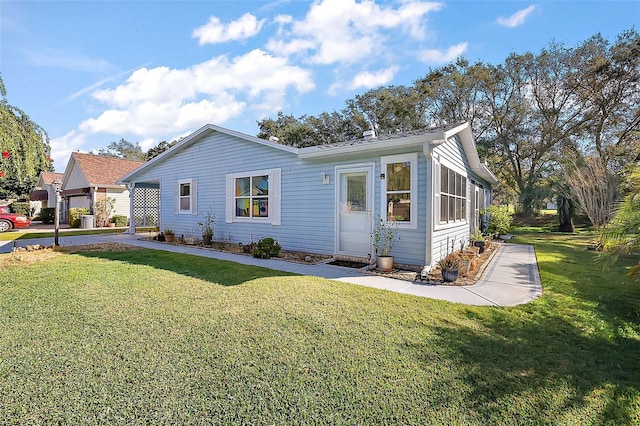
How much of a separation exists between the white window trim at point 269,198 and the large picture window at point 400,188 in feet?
10.7

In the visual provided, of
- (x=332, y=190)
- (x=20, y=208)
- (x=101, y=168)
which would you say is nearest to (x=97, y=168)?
(x=101, y=168)

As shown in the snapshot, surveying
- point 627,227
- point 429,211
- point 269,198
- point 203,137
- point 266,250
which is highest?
point 203,137

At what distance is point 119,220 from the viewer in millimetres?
19047

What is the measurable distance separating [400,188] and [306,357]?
466 cm

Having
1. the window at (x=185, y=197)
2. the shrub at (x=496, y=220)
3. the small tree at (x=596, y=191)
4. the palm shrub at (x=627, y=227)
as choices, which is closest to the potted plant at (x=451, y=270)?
the palm shrub at (x=627, y=227)

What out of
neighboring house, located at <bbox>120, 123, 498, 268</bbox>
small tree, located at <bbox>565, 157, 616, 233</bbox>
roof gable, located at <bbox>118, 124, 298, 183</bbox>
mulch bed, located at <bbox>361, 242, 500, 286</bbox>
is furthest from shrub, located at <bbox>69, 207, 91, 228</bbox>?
small tree, located at <bbox>565, 157, 616, 233</bbox>

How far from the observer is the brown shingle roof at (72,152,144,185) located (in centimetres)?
1927

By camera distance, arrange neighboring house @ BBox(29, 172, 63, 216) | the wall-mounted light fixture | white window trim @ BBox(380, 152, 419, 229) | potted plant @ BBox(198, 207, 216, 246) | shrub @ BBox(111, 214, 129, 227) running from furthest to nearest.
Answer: neighboring house @ BBox(29, 172, 63, 216) < shrub @ BBox(111, 214, 129, 227) < potted plant @ BBox(198, 207, 216, 246) < the wall-mounted light fixture < white window trim @ BBox(380, 152, 419, 229)

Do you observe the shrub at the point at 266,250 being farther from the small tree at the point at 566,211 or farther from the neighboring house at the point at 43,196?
the neighboring house at the point at 43,196

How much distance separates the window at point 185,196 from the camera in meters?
11.2

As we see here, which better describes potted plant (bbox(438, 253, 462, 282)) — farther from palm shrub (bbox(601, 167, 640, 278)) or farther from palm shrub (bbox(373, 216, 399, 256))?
palm shrub (bbox(601, 167, 640, 278))

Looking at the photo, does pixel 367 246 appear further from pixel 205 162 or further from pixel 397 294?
pixel 205 162

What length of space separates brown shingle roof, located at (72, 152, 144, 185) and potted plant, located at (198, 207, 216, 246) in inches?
466

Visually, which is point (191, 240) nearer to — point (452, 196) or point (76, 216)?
point (452, 196)
